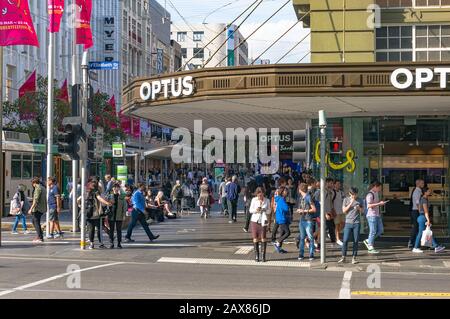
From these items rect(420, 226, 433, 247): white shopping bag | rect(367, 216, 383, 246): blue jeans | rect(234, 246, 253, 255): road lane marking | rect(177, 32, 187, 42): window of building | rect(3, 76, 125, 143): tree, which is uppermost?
rect(177, 32, 187, 42): window of building

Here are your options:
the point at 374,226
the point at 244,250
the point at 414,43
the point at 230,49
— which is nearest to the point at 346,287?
the point at 374,226

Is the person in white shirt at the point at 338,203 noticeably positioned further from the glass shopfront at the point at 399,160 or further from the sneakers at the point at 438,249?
the sneakers at the point at 438,249

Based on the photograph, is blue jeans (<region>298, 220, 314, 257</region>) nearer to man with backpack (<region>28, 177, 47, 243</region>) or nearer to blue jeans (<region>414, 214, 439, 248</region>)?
blue jeans (<region>414, 214, 439, 248</region>)

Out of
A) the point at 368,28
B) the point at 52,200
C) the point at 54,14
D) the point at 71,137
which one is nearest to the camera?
the point at 71,137

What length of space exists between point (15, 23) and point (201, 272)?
10.7 meters

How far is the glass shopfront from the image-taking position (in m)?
20.4

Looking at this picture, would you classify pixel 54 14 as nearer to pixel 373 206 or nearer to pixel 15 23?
pixel 15 23

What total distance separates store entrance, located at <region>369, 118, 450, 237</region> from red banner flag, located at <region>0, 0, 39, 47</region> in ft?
36.4

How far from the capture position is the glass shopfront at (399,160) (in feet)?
66.9

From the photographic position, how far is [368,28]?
66.9 ft

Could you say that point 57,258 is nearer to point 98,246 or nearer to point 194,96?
point 98,246

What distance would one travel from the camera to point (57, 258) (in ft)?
55.1

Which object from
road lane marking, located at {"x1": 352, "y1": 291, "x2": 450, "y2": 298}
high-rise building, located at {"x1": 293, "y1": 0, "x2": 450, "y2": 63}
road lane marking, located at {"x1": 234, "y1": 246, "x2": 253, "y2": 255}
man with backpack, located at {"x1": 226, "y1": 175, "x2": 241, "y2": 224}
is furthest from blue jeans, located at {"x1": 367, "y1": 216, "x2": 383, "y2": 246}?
man with backpack, located at {"x1": 226, "y1": 175, "x2": 241, "y2": 224}

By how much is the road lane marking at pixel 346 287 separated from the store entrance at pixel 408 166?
6578mm
